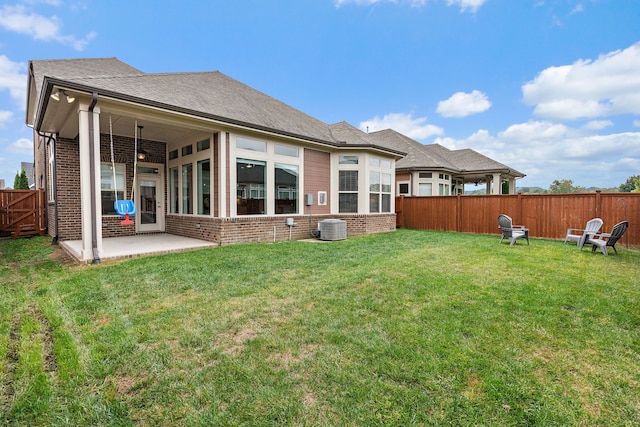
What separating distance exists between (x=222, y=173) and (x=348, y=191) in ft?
15.9

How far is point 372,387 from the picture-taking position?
202 centimetres

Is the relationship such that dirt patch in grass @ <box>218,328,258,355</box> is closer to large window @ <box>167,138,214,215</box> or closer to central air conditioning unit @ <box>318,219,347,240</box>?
large window @ <box>167,138,214,215</box>

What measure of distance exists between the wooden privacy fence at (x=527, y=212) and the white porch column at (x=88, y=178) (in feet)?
38.8

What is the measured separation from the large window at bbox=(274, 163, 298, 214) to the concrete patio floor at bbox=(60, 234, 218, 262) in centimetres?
243

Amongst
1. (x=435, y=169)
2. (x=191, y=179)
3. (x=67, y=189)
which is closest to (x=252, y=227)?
(x=191, y=179)

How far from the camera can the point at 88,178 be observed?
5785 millimetres

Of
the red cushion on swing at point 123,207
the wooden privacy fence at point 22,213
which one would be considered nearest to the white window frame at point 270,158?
the red cushion on swing at point 123,207

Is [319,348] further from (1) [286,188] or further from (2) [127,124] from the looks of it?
(2) [127,124]

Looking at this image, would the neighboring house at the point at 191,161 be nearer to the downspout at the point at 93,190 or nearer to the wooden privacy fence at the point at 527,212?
the downspout at the point at 93,190

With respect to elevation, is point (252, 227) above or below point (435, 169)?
below

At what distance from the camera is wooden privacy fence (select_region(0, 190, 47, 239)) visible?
32.1 ft

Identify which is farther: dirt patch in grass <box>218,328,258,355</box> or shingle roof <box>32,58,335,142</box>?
shingle roof <box>32,58,335,142</box>

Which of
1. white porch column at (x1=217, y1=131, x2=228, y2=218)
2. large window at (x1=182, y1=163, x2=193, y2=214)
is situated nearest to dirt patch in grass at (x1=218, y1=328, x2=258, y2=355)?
white porch column at (x1=217, y1=131, x2=228, y2=218)

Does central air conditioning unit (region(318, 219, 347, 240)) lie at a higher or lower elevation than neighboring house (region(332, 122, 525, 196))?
lower
